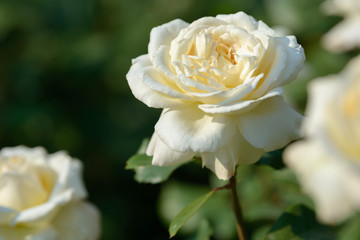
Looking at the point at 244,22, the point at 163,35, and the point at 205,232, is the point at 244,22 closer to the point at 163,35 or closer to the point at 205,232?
the point at 163,35

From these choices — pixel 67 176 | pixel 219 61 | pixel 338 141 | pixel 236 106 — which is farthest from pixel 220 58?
pixel 67 176

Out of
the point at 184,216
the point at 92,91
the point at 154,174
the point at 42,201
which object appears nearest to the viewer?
the point at 184,216

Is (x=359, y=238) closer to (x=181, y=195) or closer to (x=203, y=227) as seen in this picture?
(x=203, y=227)

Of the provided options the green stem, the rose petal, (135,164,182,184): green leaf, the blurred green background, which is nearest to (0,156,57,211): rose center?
(135,164,182,184): green leaf

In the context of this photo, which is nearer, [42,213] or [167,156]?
[167,156]

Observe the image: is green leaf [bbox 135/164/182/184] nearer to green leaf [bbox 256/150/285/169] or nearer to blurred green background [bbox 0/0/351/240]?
green leaf [bbox 256/150/285/169]

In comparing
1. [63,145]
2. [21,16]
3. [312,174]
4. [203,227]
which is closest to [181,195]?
[203,227]
